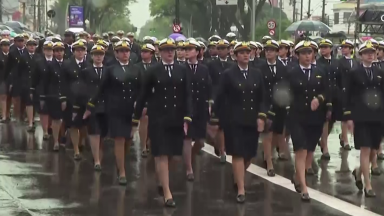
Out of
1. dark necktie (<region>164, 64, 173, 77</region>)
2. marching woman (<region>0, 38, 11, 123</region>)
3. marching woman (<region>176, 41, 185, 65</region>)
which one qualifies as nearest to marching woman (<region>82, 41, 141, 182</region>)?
marching woman (<region>176, 41, 185, 65</region>)

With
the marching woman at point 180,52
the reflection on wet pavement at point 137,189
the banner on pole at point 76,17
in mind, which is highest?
the banner on pole at point 76,17

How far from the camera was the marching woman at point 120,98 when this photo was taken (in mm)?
11031

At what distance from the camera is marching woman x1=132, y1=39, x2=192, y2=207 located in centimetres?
979

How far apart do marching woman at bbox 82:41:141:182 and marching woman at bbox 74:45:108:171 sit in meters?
0.25

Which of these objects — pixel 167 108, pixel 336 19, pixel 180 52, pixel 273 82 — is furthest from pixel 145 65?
pixel 336 19

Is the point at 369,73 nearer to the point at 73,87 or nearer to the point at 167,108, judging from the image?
the point at 167,108

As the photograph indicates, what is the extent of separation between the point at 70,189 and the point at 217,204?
2197mm

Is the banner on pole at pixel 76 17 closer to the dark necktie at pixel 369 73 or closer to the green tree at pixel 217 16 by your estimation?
the green tree at pixel 217 16

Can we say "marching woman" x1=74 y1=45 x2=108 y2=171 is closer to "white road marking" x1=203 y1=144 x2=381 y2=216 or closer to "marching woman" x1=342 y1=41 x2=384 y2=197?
"white road marking" x1=203 y1=144 x2=381 y2=216

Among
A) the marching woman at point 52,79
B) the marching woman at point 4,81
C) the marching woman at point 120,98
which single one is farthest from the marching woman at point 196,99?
the marching woman at point 4,81

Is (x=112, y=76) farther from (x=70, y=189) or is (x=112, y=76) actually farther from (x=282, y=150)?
(x=282, y=150)

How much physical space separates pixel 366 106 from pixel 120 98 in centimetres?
350

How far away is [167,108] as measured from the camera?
32.2 ft

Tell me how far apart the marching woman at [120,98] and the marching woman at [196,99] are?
1.00 meters
